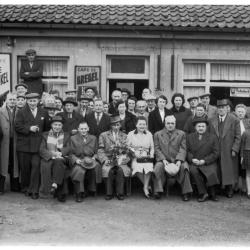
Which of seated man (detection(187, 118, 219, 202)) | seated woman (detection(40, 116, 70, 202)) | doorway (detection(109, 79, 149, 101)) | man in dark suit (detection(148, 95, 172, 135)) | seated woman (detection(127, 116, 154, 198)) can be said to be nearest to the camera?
seated woman (detection(40, 116, 70, 202))

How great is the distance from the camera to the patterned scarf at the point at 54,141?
783cm

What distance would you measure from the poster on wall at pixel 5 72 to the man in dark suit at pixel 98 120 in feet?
13.5

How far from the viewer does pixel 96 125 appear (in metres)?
8.30

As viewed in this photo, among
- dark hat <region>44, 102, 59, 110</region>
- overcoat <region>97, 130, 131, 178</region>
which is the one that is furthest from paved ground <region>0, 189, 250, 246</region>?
dark hat <region>44, 102, 59, 110</region>

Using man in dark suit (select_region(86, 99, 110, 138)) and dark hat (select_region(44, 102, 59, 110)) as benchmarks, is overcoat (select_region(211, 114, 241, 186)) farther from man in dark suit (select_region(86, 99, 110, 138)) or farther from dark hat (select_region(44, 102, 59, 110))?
dark hat (select_region(44, 102, 59, 110))

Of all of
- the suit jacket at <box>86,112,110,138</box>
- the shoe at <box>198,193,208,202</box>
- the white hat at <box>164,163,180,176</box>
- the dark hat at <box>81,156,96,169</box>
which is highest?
the suit jacket at <box>86,112,110,138</box>

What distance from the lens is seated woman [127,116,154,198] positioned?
782cm

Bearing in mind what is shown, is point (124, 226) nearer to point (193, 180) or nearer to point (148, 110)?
point (193, 180)

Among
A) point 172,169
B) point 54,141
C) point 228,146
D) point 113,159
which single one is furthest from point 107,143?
point 228,146

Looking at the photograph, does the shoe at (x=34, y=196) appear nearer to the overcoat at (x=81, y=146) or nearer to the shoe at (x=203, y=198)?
the overcoat at (x=81, y=146)

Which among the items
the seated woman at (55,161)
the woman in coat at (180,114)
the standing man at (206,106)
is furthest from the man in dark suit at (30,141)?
the standing man at (206,106)

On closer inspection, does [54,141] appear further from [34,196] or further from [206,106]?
[206,106]

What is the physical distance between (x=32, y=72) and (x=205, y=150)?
17.4 ft

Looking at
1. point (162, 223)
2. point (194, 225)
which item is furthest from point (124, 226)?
point (194, 225)
